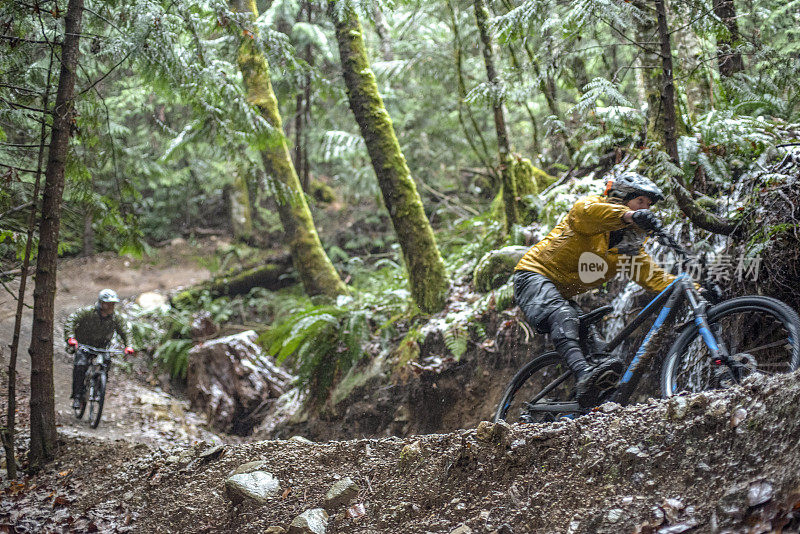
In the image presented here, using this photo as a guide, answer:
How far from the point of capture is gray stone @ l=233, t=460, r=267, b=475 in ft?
15.3

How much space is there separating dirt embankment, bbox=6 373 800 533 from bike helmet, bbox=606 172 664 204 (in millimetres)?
1761

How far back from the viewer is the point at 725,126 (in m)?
5.65

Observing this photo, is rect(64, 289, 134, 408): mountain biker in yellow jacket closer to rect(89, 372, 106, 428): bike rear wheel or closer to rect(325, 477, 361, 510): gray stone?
rect(89, 372, 106, 428): bike rear wheel

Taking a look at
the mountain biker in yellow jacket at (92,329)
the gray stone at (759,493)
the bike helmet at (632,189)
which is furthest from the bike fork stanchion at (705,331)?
the mountain biker in yellow jacket at (92,329)

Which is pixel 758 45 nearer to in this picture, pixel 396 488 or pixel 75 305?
pixel 396 488

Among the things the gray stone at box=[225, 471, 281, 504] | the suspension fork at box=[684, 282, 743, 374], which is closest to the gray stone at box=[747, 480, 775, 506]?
the suspension fork at box=[684, 282, 743, 374]

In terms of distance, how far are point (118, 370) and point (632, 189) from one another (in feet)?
39.7

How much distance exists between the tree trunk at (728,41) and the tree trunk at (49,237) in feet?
21.7

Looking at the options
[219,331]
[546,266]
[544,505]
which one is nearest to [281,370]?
[219,331]

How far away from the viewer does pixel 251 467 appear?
186 inches

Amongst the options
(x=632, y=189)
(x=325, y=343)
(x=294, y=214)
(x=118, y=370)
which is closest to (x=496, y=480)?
(x=632, y=189)

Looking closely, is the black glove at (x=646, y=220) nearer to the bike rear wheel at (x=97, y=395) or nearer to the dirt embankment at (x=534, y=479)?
the dirt embankment at (x=534, y=479)

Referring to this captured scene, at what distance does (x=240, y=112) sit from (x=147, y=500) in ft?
16.5

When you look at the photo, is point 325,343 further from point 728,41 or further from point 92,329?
point 728,41
